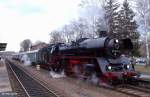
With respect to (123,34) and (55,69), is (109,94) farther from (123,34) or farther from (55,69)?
(123,34)

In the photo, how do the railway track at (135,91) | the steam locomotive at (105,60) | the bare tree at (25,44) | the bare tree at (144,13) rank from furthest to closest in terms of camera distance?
the bare tree at (25,44) < the bare tree at (144,13) < the steam locomotive at (105,60) < the railway track at (135,91)

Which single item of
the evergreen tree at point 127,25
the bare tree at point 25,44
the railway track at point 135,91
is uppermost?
the bare tree at point 25,44

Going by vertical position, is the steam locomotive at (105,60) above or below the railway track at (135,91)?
above

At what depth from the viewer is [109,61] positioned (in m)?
19.2

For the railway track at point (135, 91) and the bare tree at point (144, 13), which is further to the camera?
the bare tree at point (144, 13)

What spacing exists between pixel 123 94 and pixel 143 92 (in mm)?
1111

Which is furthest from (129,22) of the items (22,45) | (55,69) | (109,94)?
(22,45)

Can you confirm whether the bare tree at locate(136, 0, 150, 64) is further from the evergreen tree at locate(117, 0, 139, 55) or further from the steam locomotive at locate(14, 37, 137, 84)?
the steam locomotive at locate(14, 37, 137, 84)

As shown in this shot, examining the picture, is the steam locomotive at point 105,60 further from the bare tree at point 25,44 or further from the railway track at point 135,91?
the bare tree at point 25,44

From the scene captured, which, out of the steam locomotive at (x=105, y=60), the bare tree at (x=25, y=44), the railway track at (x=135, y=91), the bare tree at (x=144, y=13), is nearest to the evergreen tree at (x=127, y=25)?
the bare tree at (x=144, y=13)

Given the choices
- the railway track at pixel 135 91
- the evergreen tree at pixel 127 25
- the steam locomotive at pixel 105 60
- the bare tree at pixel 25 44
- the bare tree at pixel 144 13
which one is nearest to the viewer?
the railway track at pixel 135 91

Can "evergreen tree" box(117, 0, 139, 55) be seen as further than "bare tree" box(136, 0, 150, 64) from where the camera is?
Yes

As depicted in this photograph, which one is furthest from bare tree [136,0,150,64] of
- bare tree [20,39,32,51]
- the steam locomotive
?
bare tree [20,39,32,51]

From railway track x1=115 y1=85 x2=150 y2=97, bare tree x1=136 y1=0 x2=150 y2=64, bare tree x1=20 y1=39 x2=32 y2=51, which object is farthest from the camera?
bare tree x1=20 y1=39 x2=32 y2=51
